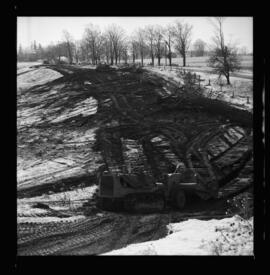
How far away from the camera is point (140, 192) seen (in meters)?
20.2

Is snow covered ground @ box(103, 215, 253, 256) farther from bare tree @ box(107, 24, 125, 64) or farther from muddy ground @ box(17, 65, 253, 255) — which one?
bare tree @ box(107, 24, 125, 64)

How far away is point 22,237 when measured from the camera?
688 inches

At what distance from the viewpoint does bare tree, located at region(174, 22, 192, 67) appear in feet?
110

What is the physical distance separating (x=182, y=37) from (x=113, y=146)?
45.8 ft

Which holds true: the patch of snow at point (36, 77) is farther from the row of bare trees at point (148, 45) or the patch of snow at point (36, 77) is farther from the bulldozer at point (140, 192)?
the bulldozer at point (140, 192)

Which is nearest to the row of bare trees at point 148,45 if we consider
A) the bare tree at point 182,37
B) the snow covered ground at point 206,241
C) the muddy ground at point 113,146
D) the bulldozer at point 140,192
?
the bare tree at point 182,37

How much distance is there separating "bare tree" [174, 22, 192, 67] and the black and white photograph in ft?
0.54

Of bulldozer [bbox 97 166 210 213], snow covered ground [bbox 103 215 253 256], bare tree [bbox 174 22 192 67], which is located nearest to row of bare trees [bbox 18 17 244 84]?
bare tree [bbox 174 22 192 67]

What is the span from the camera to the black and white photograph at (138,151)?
655 inches
